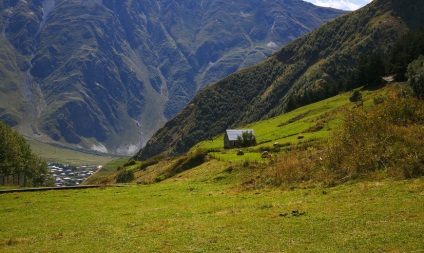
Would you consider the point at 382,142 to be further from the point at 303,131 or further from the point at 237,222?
the point at 303,131

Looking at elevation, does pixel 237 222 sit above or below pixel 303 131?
below

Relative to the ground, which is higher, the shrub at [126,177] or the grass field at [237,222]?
the shrub at [126,177]

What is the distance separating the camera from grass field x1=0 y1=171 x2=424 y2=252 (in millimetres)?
15195

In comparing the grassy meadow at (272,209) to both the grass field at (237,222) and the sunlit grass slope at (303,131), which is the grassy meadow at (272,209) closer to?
the grass field at (237,222)

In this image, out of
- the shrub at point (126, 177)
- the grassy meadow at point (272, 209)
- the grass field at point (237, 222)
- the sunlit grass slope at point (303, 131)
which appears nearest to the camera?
the grass field at point (237, 222)

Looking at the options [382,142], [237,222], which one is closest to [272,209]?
[237,222]

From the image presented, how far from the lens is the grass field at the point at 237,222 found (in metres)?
15.2

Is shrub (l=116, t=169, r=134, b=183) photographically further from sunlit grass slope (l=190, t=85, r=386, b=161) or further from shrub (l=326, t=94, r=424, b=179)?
shrub (l=326, t=94, r=424, b=179)

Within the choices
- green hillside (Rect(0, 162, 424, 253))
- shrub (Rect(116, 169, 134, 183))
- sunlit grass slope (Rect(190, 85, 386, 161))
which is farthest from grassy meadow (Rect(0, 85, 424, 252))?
shrub (Rect(116, 169, 134, 183))

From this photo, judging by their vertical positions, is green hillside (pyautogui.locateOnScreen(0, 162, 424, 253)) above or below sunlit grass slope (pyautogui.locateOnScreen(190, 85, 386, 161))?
below

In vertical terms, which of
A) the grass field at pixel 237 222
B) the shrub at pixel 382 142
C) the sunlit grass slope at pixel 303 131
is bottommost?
the grass field at pixel 237 222

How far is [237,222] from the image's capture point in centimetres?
1967

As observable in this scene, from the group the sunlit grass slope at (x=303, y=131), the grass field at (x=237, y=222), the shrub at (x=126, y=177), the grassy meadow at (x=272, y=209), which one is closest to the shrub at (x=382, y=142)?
the grassy meadow at (x=272, y=209)

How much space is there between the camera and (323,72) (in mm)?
187000
